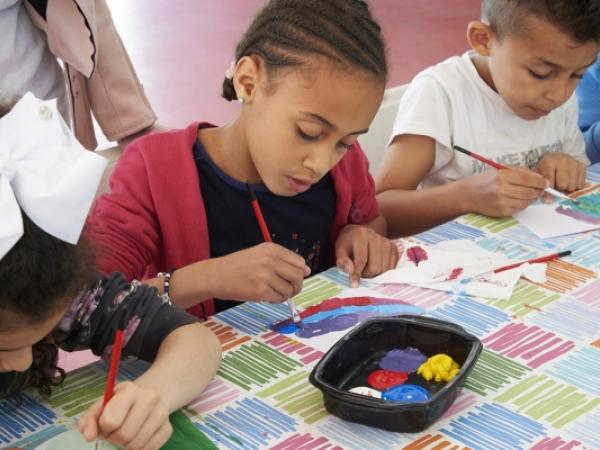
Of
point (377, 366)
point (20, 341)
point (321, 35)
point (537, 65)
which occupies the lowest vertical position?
point (377, 366)

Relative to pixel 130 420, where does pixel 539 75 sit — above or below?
above

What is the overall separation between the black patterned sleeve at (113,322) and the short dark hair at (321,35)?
399 millimetres

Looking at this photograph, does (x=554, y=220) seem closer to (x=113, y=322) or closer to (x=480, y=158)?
(x=480, y=158)

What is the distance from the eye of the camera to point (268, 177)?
4.25ft

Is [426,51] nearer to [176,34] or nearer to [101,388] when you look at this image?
[176,34]

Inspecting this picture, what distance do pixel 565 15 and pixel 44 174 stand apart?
1.03m

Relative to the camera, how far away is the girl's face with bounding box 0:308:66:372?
0.84m

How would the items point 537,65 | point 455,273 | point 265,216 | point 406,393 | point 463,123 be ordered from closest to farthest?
point 406,393
point 455,273
point 265,216
point 537,65
point 463,123

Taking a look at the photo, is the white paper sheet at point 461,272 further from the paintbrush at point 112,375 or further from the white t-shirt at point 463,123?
the paintbrush at point 112,375

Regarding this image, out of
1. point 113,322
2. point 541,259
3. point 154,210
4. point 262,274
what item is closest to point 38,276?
point 113,322

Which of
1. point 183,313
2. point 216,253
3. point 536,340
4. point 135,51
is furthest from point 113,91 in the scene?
point 135,51

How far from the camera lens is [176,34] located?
4.78m

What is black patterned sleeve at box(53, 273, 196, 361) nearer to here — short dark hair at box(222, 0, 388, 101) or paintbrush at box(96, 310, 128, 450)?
paintbrush at box(96, 310, 128, 450)

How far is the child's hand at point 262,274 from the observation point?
1.16 meters
